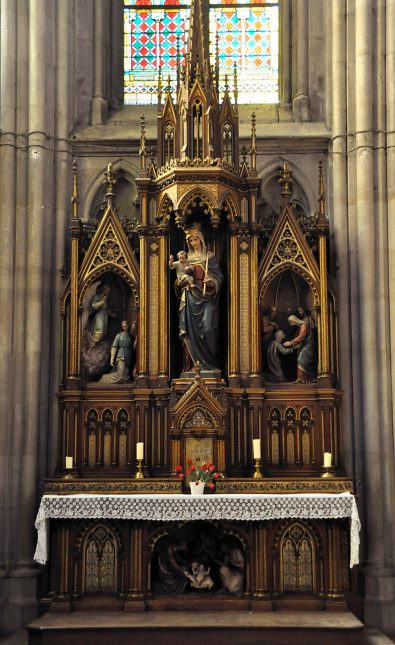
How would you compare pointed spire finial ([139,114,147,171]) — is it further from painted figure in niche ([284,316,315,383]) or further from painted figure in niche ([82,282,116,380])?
painted figure in niche ([284,316,315,383])

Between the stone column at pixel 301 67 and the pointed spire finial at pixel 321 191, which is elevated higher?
the stone column at pixel 301 67

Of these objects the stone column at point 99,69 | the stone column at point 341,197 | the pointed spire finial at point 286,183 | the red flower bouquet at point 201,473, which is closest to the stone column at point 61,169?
the stone column at point 99,69

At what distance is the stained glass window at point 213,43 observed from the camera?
16703mm

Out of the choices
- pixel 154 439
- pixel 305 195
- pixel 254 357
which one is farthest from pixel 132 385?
pixel 305 195

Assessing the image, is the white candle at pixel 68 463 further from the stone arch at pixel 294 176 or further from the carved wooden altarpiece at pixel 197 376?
the stone arch at pixel 294 176

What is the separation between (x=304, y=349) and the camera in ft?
47.1

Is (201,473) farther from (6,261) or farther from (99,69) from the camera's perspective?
(99,69)

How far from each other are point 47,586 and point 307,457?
381 cm

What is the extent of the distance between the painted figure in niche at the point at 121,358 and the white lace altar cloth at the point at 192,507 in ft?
6.13

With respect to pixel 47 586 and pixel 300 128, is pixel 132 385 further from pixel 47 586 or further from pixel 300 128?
pixel 300 128

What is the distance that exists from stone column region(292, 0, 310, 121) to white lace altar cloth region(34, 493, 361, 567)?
233 inches

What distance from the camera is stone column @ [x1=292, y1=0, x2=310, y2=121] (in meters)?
15.9

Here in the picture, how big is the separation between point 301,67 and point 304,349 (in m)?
4.51

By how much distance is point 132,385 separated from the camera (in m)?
14.3
